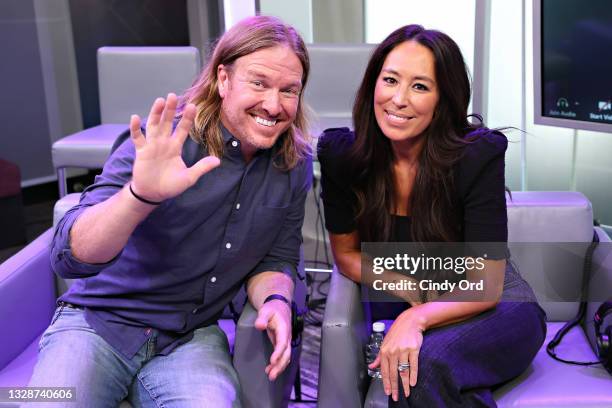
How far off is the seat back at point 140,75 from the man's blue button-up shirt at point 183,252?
228 cm

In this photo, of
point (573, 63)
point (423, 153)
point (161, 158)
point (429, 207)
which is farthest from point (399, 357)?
point (573, 63)

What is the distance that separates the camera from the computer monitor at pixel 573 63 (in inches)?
104

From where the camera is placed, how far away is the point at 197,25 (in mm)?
5070

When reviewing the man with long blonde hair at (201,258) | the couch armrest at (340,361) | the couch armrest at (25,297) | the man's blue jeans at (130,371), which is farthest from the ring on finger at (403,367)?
the couch armrest at (25,297)

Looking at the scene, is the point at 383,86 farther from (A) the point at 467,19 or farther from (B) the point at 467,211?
(A) the point at 467,19

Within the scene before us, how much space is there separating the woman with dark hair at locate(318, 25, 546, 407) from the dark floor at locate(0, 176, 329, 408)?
0.63 meters

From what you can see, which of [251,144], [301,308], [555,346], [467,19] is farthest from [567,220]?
[467,19]

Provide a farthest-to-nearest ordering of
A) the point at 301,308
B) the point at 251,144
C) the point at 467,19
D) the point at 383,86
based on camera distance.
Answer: the point at 467,19 < the point at 301,308 < the point at 383,86 < the point at 251,144

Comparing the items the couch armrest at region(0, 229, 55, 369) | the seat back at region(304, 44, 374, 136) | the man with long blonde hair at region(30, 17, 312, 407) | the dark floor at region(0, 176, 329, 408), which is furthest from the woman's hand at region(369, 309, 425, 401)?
the seat back at region(304, 44, 374, 136)

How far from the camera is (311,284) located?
11.0 ft

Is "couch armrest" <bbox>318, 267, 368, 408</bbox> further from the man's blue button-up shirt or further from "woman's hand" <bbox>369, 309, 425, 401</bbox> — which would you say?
the man's blue button-up shirt

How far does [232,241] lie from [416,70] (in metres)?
0.62

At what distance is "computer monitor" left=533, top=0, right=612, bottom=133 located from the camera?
264 centimetres

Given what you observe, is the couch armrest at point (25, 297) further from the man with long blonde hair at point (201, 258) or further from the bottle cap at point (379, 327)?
the bottle cap at point (379, 327)
